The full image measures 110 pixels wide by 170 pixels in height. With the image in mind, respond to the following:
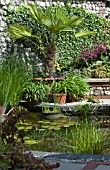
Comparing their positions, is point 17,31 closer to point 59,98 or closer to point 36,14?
point 36,14

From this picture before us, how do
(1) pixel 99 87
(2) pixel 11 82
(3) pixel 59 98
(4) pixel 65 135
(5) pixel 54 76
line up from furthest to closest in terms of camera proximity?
(1) pixel 99 87
(5) pixel 54 76
(3) pixel 59 98
(2) pixel 11 82
(4) pixel 65 135

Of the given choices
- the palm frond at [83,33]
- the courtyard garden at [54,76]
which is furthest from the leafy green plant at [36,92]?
the palm frond at [83,33]

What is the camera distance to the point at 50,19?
11.0 metres

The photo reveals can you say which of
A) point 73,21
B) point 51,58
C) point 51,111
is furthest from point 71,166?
point 73,21

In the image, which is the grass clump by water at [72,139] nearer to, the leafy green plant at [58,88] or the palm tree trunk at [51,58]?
the leafy green plant at [58,88]

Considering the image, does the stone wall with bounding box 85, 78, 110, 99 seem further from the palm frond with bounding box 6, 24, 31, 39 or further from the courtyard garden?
the palm frond with bounding box 6, 24, 31, 39

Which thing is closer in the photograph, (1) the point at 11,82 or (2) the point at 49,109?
(1) the point at 11,82

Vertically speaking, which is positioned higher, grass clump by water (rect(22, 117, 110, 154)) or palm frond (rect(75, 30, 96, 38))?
palm frond (rect(75, 30, 96, 38))

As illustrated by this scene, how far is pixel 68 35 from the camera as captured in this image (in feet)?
42.2

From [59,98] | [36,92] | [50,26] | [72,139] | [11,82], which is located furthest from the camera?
[50,26]

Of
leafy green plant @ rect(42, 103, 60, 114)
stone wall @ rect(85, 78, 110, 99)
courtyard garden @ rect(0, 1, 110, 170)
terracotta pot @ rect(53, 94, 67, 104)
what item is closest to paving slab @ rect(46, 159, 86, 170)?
courtyard garden @ rect(0, 1, 110, 170)

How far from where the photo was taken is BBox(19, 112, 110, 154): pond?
504 cm

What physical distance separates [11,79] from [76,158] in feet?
12.7

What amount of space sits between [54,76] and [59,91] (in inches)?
35.7
